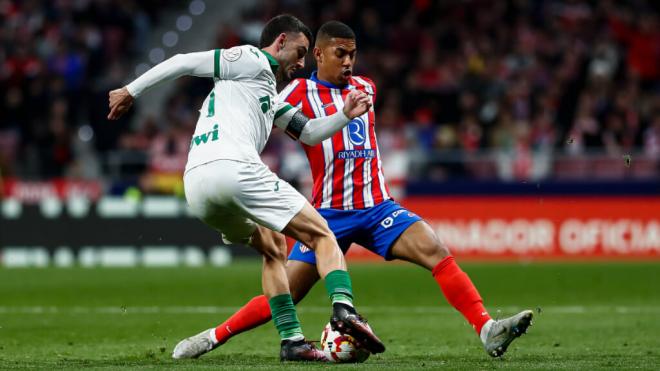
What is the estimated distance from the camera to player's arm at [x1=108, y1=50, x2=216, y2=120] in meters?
6.47

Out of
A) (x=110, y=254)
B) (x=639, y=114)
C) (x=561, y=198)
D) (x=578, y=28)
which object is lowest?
(x=110, y=254)

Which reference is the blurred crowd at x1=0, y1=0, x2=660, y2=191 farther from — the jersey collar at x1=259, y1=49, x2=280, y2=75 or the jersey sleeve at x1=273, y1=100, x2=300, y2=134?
the jersey collar at x1=259, y1=49, x2=280, y2=75

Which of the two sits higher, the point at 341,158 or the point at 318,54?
the point at 318,54

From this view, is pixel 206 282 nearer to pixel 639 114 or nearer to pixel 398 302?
pixel 398 302

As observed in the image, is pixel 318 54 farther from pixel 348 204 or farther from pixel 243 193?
pixel 243 193

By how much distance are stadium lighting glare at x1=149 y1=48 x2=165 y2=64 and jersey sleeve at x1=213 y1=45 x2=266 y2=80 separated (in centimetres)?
1858

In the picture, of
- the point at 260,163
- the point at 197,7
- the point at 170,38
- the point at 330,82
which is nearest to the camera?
the point at 260,163

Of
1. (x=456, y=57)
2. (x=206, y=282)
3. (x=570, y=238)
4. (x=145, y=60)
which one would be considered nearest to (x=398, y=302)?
(x=206, y=282)

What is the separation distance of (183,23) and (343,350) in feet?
65.2

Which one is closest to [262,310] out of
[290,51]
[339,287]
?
[339,287]

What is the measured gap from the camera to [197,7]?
26.4 m

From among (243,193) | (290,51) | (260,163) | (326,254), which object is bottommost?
(326,254)

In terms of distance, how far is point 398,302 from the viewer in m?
12.1

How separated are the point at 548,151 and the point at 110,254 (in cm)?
705
